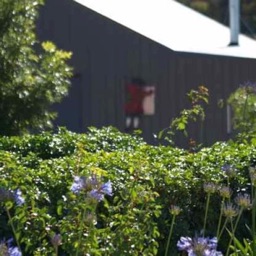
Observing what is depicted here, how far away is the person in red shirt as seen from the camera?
15922 mm

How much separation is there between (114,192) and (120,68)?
10.2m

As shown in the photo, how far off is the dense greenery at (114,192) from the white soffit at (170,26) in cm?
703

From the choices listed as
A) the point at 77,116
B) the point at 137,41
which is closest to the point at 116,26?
the point at 137,41

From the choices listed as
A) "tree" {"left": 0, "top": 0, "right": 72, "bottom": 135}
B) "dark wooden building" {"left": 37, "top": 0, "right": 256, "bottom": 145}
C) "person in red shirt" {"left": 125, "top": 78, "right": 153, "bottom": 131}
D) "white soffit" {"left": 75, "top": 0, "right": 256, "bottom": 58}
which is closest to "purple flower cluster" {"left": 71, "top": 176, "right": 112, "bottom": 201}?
"tree" {"left": 0, "top": 0, "right": 72, "bottom": 135}

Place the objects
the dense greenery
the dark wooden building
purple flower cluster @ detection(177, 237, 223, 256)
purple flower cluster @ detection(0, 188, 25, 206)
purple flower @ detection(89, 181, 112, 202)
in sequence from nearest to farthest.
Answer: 1. purple flower cluster @ detection(177, 237, 223, 256)
2. purple flower @ detection(89, 181, 112, 202)
3. purple flower cluster @ detection(0, 188, 25, 206)
4. the dense greenery
5. the dark wooden building

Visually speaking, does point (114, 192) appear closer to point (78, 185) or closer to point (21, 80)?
point (78, 185)

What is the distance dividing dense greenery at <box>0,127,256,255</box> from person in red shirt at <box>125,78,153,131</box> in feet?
25.6

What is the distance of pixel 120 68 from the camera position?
15.8 meters

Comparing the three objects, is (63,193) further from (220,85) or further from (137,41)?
(220,85)

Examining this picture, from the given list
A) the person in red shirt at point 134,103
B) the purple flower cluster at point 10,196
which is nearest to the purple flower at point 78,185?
the purple flower cluster at point 10,196

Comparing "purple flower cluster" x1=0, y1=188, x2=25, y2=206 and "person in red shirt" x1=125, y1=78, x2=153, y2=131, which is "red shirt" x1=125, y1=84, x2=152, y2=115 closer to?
"person in red shirt" x1=125, y1=78, x2=153, y2=131

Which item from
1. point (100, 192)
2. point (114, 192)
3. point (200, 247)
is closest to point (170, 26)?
point (114, 192)

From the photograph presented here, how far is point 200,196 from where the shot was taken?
631cm

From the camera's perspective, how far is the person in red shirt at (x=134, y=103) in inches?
627
